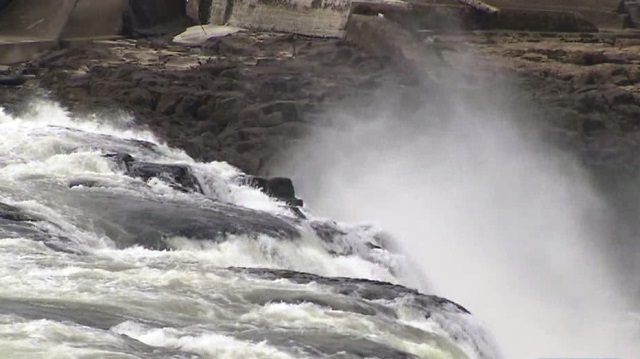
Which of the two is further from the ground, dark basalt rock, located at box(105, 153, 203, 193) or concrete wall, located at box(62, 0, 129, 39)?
dark basalt rock, located at box(105, 153, 203, 193)

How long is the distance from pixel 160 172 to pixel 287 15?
1533 centimetres

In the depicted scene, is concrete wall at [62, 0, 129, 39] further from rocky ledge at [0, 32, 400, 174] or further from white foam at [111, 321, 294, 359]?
white foam at [111, 321, 294, 359]

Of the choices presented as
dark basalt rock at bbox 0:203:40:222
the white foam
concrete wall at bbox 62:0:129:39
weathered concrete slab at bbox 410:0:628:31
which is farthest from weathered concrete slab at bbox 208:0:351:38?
the white foam

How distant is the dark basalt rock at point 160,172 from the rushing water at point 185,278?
154mm

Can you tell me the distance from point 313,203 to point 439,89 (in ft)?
17.5

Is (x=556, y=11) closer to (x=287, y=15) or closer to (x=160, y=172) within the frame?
(x=287, y=15)

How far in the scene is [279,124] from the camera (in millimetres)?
22016

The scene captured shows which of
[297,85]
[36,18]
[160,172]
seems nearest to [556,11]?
[297,85]

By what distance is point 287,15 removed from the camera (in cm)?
3169

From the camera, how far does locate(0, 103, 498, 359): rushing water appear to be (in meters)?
10.2

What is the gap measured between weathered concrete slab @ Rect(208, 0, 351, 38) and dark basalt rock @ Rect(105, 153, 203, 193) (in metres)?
12.4

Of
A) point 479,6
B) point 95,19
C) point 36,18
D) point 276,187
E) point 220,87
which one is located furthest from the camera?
point 479,6

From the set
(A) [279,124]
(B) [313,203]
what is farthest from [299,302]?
(A) [279,124]

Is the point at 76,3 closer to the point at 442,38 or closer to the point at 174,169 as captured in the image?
the point at 442,38
